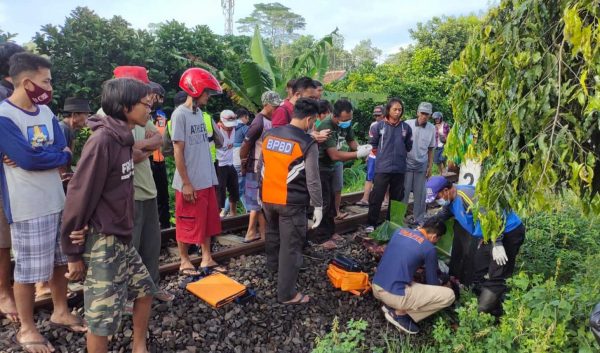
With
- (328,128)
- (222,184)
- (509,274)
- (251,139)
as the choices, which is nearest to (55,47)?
(222,184)

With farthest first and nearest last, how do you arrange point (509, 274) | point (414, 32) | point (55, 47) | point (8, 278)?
1. point (414, 32)
2. point (55, 47)
3. point (509, 274)
4. point (8, 278)

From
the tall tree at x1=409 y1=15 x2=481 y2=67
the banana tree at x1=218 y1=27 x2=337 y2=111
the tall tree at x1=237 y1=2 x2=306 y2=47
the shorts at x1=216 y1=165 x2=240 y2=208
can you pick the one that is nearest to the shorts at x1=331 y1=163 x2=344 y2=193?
the shorts at x1=216 y1=165 x2=240 y2=208

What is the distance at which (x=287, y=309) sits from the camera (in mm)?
4078

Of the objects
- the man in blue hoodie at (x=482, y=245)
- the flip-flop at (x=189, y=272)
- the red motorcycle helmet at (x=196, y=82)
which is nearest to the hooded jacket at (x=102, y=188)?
the red motorcycle helmet at (x=196, y=82)

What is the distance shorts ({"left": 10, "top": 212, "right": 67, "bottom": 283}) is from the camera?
2.89m

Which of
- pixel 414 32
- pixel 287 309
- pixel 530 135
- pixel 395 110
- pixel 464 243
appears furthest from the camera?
pixel 414 32

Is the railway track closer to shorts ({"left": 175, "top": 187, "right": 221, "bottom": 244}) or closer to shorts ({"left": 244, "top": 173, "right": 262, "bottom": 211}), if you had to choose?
shorts ({"left": 175, "top": 187, "right": 221, "bottom": 244})

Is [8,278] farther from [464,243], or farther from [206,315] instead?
[464,243]

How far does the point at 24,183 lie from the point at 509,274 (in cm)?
445

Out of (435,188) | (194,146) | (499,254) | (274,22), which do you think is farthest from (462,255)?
(274,22)

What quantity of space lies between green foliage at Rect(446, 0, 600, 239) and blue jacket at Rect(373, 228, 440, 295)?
174 centimetres

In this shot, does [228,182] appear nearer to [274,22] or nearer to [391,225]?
[391,225]

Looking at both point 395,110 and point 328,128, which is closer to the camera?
point 328,128

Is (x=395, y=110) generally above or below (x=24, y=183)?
above
